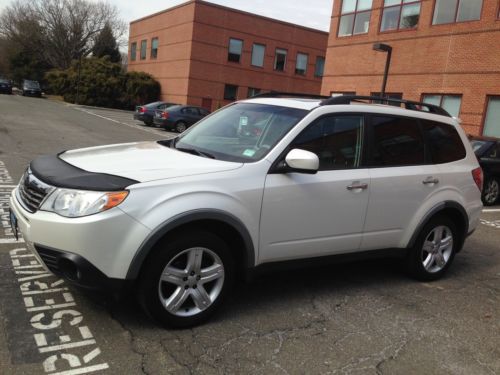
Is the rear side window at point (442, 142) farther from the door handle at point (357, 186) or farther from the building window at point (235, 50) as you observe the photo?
the building window at point (235, 50)

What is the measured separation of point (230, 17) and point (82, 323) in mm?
35421

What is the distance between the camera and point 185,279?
3.40 metres

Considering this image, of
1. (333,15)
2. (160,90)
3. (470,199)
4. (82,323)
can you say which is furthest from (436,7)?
(160,90)

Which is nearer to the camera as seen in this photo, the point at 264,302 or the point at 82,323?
the point at 82,323

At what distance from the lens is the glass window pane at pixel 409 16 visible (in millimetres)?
20198

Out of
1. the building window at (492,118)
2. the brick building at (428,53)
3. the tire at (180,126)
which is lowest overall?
the tire at (180,126)

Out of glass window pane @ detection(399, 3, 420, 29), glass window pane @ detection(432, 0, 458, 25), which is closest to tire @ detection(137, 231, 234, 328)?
Result: glass window pane @ detection(432, 0, 458, 25)

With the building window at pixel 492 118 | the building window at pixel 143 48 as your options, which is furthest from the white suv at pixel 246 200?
the building window at pixel 143 48

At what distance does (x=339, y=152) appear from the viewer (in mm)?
4156

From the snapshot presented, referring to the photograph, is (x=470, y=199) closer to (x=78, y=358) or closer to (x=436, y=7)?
(x=78, y=358)

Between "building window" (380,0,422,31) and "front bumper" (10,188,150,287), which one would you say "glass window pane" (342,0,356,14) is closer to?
"building window" (380,0,422,31)

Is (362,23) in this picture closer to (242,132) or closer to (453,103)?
(453,103)

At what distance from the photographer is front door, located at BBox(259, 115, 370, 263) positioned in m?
3.74

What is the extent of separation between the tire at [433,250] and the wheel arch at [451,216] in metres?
0.05
